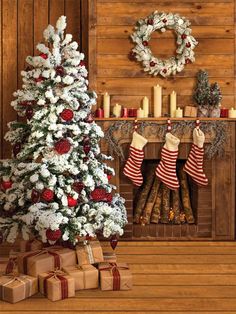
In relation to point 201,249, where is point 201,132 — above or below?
above

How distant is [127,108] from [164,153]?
0.51 m

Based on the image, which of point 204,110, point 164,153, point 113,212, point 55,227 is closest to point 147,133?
point 164,153

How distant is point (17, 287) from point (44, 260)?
0.32 meters

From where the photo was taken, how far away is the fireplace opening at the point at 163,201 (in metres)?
5.08

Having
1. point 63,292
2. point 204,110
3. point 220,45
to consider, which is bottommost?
point 63,292

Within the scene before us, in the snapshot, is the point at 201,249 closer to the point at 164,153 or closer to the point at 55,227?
the point at 164,153

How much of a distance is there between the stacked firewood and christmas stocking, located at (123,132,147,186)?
280 millimetres

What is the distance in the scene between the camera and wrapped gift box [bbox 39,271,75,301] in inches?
136

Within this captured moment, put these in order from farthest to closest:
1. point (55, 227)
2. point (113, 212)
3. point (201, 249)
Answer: point (201, 249) < point (113, 212) < point (55, 227)

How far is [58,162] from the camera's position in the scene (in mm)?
4270

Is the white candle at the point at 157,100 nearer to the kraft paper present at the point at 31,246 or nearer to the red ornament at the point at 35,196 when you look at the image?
the red ornament at the point at 35,196

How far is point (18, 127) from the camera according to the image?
4.58m

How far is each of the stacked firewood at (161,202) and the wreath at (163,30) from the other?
0.90 metres

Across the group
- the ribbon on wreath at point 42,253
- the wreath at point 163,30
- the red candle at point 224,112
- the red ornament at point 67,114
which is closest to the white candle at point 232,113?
the red candle at point 224,112
